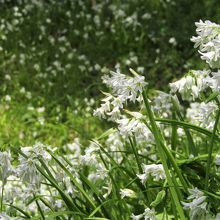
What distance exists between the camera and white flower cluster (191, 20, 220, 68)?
1.91 metres

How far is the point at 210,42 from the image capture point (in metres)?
1.95

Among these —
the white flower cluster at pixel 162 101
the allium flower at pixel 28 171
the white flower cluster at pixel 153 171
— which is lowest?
the white flower cluster at pixel 153 171

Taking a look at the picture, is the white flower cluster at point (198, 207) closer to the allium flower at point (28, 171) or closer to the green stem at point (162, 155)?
the green stem at point (162, 155)

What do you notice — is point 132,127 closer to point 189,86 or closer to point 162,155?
point 162,155

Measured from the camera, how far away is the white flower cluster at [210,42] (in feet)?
6.27

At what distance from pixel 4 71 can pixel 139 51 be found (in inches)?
72.5

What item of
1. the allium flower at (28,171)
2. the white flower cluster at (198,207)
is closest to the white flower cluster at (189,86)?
the white flower cluster at (198,207)

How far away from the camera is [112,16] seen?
30.1 ft

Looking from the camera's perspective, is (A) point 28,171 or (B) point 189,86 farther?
(A) point 28,171

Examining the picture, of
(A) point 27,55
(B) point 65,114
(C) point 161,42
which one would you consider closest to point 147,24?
(C) point 161,42

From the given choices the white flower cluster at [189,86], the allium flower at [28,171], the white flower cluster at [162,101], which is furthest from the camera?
the white flower cluster at [162,101]

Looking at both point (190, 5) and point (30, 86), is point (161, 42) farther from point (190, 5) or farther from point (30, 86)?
point (30, 86)

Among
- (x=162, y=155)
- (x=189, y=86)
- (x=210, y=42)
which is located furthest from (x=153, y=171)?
(x=210, y=42)

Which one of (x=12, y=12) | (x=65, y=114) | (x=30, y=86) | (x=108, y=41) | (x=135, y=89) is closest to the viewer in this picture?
(x=135, y=89)
